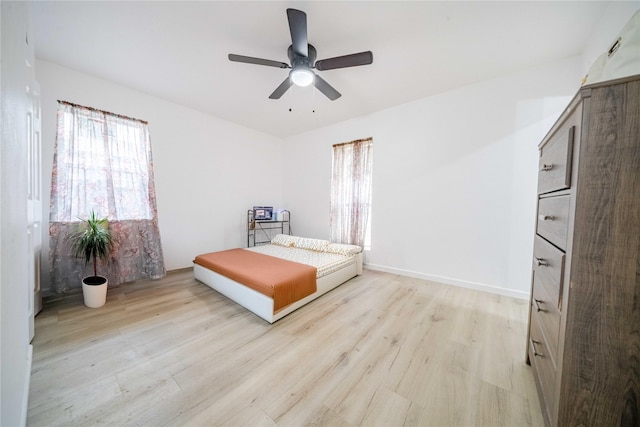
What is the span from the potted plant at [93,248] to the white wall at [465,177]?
3.47 m

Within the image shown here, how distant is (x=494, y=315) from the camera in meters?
2.06

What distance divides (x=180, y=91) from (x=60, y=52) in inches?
41.2

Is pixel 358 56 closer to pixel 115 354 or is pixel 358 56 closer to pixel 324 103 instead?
pixel 324 103

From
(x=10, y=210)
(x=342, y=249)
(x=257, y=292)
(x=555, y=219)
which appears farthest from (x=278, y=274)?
(x=555, y=219)

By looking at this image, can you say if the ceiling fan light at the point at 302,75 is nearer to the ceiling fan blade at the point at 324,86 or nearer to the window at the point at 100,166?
the ceiling fan blade at the point at 324,86

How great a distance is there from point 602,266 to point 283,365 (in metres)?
1.67

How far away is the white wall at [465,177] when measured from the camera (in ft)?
7.69

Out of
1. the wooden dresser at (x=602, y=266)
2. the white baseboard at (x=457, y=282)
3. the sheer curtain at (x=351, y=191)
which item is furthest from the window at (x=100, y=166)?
the wooden dresser at (x=602, y=266)

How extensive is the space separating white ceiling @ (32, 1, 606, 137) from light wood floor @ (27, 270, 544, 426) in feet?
8.69

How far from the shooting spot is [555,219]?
0.97 meters

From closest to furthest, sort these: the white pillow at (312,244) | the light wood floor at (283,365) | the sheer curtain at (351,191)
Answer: the light wood floor at (283,365) < the white pillow at (312,244) < the sheer curtain at (351,191)

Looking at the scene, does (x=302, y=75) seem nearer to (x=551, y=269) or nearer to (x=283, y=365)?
(x=551, y=269)

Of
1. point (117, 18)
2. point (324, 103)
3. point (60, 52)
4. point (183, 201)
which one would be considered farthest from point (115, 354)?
point (324, 103)

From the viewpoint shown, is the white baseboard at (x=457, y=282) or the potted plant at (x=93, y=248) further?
the white baseboard at (x=457, y=282)
